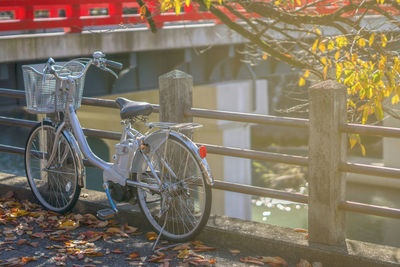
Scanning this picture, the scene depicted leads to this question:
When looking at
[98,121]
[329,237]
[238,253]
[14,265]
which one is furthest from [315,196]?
[98,121]

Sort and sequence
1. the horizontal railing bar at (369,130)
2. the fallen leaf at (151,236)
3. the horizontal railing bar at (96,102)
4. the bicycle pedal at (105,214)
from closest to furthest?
the horizontal railing bar at (369,130)
the bicycle pedal at (105,214)
the fallen leaf at (151,236)
the horizontal railing bar at (96,102)

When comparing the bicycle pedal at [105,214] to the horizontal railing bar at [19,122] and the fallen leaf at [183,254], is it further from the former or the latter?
the horizontal railing bar at [19,122]

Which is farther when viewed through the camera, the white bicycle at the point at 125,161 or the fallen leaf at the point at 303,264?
the white bicycle at the point at 125,161

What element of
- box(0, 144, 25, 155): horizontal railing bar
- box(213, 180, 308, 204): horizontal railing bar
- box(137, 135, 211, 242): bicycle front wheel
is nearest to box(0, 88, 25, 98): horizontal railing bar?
box(0, 144, 25, 155): horizontal railing bar

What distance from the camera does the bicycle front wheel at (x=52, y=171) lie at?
573 centimetres

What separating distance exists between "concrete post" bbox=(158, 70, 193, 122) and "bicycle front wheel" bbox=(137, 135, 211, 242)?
1.12 ft

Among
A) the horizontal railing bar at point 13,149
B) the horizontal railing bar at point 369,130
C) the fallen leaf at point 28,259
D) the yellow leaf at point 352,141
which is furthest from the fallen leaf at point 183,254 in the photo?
the horizontal railing bar at point 13,149

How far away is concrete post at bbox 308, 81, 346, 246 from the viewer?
4574 millimetres

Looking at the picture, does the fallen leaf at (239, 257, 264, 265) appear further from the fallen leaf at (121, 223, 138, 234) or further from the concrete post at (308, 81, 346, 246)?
the fallen leaf at (121, 223, 138, 234)

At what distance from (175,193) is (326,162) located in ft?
3.52

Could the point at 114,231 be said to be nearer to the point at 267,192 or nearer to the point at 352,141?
the point at 267,192

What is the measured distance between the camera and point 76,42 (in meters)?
12.9

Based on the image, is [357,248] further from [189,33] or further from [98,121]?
[98,121]

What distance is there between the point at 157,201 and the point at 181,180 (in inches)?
12.6
